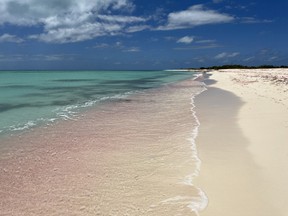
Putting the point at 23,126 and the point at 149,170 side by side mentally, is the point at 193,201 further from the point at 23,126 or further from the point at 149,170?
the point at 23,126

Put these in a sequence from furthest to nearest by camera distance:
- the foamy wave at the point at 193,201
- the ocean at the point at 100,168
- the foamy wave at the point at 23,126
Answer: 1. the foamy wave at the point at 23,126
2. the ocean at the point at 100,168
3. the foamy wave at the point at 193,201

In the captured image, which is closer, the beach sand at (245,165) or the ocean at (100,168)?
the beach sand at (245,165)

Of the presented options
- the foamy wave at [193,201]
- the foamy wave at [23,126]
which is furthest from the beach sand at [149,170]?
the foamy wave at [23,126]

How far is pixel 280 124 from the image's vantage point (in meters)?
10.4

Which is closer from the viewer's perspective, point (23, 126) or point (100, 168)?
point (100, 168)

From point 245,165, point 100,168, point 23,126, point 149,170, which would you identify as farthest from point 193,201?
point 23,126

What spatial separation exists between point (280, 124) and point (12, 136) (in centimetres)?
908

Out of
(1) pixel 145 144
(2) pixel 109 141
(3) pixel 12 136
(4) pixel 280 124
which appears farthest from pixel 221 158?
(3) pixel 12 136

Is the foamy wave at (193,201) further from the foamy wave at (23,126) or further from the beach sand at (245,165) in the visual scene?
the foamy wave at (23,126)

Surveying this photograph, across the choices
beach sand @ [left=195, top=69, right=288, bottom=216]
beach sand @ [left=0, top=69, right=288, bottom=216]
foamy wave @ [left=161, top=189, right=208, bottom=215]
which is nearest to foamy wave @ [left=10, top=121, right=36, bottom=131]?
beach sand @ [left=0, top=69, right=288, bottom=216]

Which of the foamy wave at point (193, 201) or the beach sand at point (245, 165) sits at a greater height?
the beach sand at point (245, 165)

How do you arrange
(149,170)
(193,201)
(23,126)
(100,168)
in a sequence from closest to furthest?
(193,201) → (149,170) → (100,168) → (23,126)

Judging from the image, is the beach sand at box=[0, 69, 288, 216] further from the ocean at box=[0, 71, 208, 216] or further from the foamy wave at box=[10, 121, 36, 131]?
the foamy wave at box=[10, 121, 36, 131]

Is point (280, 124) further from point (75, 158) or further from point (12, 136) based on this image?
point (12, 136)
